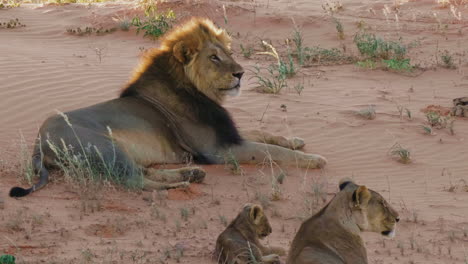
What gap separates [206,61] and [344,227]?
414 cm

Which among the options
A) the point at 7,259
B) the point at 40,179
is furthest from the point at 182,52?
the point at 7,259

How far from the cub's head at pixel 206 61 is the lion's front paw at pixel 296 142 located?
1.02 m

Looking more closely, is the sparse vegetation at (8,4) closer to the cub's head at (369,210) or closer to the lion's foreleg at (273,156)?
the lion's foreleg at (273,156)

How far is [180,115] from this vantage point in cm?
1005

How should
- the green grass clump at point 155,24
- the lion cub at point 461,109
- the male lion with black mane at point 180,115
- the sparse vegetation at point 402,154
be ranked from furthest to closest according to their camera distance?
the green grass clump at point 155,24 < the lion cub at point 461,109 < the sparse vegetation at point 402,154 < the male lion with black mane at point 180,115

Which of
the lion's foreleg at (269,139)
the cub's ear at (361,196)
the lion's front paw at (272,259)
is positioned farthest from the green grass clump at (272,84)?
the cub's ear at (361,196)

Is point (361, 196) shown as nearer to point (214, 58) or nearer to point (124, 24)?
point (214, 58)

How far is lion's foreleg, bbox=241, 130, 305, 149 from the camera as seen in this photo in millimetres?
10555

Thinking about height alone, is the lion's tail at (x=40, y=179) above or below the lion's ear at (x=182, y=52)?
below

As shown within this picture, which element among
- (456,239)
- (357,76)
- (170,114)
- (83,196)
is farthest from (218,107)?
(357,76)

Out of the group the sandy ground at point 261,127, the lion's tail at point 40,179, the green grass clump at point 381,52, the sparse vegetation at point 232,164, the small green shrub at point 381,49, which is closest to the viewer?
the sandy ground at point 261,127

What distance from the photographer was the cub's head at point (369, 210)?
6367 millimetres

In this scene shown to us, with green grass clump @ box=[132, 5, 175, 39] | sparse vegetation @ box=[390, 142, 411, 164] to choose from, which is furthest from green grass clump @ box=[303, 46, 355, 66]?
sparse vegetation @ box=[390, 142, 411, 164]

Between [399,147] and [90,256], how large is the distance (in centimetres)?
500
